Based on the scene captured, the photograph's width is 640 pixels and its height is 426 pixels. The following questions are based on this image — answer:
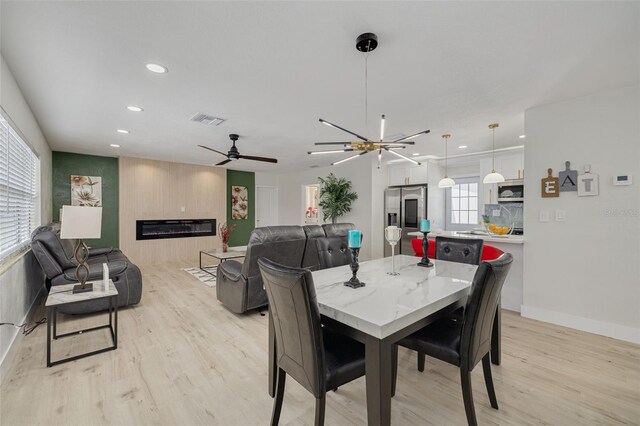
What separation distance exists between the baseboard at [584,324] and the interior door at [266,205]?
24.3 ft

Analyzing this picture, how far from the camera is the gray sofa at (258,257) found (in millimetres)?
3197

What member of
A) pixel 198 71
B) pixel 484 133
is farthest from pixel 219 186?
pixel 484 133

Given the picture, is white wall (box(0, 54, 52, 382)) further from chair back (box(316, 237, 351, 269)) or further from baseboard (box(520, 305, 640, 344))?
baseboard (box(520, 305, 640, 344))

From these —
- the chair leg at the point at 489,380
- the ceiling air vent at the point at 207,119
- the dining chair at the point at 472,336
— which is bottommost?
the chair leg at the point at 489,380

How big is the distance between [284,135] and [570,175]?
12.1 ft

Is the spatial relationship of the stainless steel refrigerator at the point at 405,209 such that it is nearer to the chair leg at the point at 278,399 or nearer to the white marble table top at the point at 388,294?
the white marble table top at the point at 388,294

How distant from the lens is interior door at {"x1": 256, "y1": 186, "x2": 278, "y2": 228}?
9352 millimetres

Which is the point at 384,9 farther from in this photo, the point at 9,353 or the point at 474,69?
the point at 9,353

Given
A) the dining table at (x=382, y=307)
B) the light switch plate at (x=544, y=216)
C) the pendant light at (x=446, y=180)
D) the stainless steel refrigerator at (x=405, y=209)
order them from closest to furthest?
the dining table at (x=382, y=307) → the light switch plate at (x=544, y=216) → the pendant light at (x=446, y=180) → the stainless steel refrigerator at (x=405, y=209)

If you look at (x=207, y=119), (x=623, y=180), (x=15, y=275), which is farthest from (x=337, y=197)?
(x=15, y=275)

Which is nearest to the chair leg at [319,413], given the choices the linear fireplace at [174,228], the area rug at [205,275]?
the area rug at [205,275]

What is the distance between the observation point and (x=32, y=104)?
3.29 m

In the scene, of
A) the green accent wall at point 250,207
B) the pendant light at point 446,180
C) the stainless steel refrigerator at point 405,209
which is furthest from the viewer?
the green accent wall at point 250,207

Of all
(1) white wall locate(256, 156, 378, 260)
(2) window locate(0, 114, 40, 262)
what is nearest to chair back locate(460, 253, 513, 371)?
(2) window locate(0, 114, 40, 262)
